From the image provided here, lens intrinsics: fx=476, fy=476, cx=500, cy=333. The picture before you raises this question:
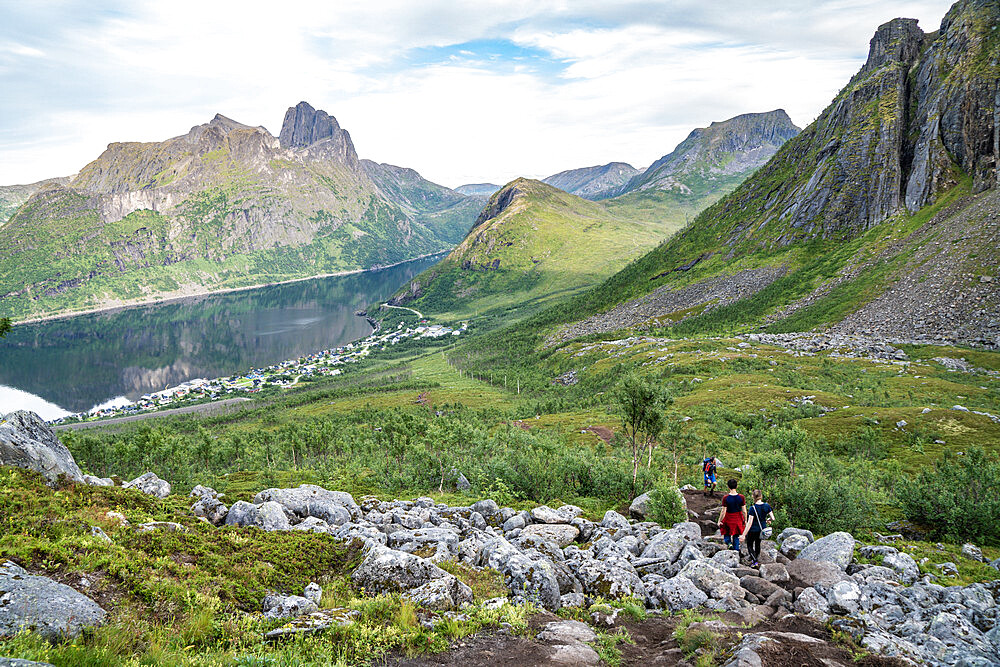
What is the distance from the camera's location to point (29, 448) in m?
21.6

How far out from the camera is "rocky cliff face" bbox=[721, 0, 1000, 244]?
4870 inches

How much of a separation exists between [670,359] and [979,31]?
13556 centimetres

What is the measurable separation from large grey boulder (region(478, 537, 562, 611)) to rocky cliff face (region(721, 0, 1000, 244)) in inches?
6026

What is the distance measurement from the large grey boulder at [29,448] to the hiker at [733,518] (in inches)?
1126

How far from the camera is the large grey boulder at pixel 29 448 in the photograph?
2075 centimetres

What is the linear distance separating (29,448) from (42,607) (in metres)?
16.0

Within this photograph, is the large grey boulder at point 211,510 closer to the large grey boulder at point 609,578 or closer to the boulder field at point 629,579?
the boulder field at point 629,579

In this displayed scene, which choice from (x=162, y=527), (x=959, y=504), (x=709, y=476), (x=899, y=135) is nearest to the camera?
(x=162, y=527)

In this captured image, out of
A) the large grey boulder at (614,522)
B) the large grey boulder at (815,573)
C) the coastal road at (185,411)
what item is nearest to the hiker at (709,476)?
the large grey boulder at (614,522)

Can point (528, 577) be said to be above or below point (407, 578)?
below

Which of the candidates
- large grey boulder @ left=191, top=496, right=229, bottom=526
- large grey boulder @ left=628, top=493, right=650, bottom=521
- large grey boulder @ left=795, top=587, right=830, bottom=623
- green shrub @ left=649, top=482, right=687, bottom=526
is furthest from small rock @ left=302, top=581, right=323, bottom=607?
large grey boulder @ left=628, top=493, right=650, bottom=521

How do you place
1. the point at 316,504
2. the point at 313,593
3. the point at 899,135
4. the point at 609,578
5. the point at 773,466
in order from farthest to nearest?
the point at 899,135, the point at 773,466, the point at 316,504, the point at 609,578, the point at 313,593

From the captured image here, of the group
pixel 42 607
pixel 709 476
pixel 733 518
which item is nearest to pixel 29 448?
pixel 42 607

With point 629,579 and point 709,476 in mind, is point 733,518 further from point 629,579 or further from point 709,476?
point 709,476
